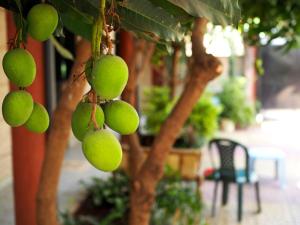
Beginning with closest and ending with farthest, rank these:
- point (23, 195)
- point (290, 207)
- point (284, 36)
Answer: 1. point (23, 195)
2. point (284, 36)
3. point (290, 207)

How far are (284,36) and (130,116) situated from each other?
1995 mm

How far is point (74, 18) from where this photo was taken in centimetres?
86

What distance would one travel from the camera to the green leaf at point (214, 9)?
2.18 ft

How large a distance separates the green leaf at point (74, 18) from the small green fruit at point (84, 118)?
0.76ft

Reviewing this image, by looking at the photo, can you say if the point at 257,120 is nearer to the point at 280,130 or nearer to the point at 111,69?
the point at 280,130

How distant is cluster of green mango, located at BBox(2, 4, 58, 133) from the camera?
0.63 metres

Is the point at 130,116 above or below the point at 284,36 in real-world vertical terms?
below

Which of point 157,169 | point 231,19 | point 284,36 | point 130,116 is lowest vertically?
point 157,169

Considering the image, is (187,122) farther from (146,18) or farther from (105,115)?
(105,115)

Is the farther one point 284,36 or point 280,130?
point 280,130

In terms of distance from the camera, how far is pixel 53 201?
69.4 inches

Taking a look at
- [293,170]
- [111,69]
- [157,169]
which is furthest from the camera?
[293,170]

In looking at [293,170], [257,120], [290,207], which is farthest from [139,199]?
[257,120]

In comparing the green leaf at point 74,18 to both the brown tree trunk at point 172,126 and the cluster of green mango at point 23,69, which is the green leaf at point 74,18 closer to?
Result: the cluster of green mango at point 23,69
